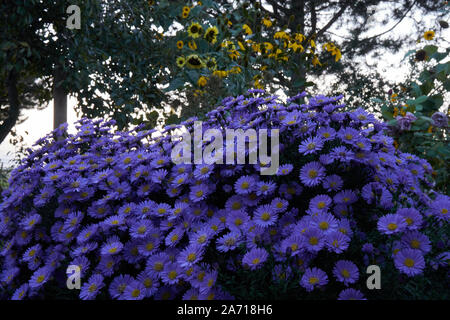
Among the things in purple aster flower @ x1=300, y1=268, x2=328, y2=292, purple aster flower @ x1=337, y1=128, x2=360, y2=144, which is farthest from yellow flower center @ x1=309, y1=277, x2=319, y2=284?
purple aster flower @ x1=337, y1=128, x2=360, y2=144

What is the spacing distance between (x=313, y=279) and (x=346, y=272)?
106mm

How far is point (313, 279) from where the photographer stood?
1.16 m

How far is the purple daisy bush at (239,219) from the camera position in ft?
4.09

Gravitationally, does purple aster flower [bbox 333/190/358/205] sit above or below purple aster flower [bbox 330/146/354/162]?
below

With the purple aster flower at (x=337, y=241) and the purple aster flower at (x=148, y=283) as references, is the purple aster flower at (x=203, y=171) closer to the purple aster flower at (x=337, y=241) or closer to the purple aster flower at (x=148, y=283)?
the purple aster flower at (x=148, y=283)

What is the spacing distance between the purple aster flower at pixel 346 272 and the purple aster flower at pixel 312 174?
29 centimetres

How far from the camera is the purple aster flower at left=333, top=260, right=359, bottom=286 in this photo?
46.3 inches

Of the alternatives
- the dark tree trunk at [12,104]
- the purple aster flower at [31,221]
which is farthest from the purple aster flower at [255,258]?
the dark tree trunk at [12,104]

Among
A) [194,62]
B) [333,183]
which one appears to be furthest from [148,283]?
[194,62]

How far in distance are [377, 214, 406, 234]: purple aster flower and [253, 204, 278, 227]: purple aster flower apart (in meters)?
0.33

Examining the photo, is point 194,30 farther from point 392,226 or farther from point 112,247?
point 392,226

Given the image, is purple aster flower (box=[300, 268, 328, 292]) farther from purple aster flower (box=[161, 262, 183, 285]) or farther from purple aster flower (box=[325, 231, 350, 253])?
purple aster flower (box=[161, 262, 183, 285])
